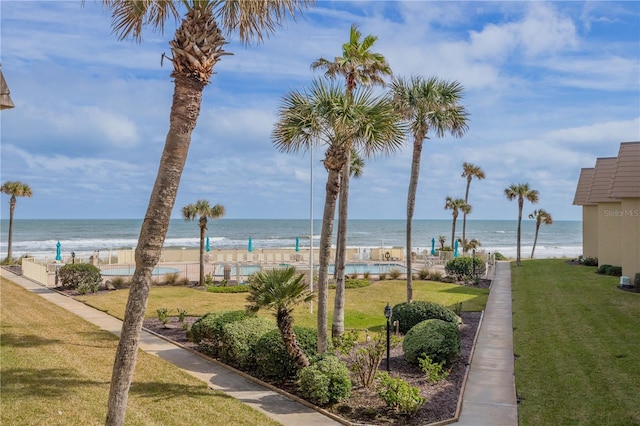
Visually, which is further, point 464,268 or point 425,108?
point 464,268

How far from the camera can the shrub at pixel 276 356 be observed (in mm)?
10836

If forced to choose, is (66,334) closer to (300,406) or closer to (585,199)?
(300,406)

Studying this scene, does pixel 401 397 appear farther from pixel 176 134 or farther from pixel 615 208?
pixel 615 208

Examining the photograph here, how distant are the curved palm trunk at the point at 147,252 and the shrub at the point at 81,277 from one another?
61.8 ft

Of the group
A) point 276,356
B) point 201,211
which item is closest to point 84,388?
point 276,356

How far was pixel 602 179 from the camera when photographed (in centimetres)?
3350

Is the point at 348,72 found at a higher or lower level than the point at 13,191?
higher

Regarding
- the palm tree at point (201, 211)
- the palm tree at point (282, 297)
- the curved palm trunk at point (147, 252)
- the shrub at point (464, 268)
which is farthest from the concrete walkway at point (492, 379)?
the palm tree at point (201, 211)

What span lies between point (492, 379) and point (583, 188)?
32.3m

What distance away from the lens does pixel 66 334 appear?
14594 mm

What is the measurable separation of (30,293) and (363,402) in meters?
18.1

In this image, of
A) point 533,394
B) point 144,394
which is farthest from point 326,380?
point 533,394

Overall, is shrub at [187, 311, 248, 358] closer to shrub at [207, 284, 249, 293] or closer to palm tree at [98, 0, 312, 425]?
palm tree at [98, 0, 312, 425]

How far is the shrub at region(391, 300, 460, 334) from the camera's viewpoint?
49.1 ft
